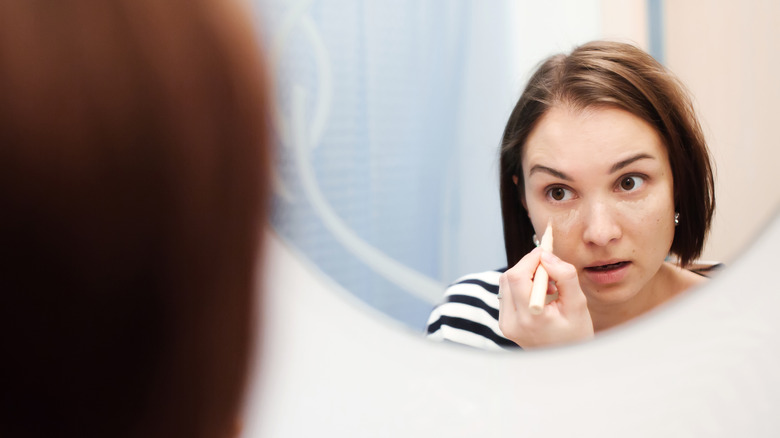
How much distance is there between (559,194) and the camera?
45 cm

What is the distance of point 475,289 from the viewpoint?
1.59 feet

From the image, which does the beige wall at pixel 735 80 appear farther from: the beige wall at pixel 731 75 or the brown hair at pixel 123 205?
the brown hair at pixel 123 205

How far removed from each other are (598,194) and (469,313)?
0.14m

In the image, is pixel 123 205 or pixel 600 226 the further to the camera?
pixel 600 226

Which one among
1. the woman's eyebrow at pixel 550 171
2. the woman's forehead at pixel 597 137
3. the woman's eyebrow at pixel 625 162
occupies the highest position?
the woman's forehead at pixel 597 137

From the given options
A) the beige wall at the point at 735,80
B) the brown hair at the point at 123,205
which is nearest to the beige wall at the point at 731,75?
the beige wall at the point at 735,80

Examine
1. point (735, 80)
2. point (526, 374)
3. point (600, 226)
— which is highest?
point (735, 80)

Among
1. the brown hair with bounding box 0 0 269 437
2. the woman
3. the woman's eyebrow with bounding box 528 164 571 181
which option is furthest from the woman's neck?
the brown hair with bounding box 0 0 269 437

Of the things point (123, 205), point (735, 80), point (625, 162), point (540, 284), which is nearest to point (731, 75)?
point (735, 80)

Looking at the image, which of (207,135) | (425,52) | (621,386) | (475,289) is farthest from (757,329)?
(207,135)

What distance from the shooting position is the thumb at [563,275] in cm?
45

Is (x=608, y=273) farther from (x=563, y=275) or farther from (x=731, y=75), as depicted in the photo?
(x=731, y=75)

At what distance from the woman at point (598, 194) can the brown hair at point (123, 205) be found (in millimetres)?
260

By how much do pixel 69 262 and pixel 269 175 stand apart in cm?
9
